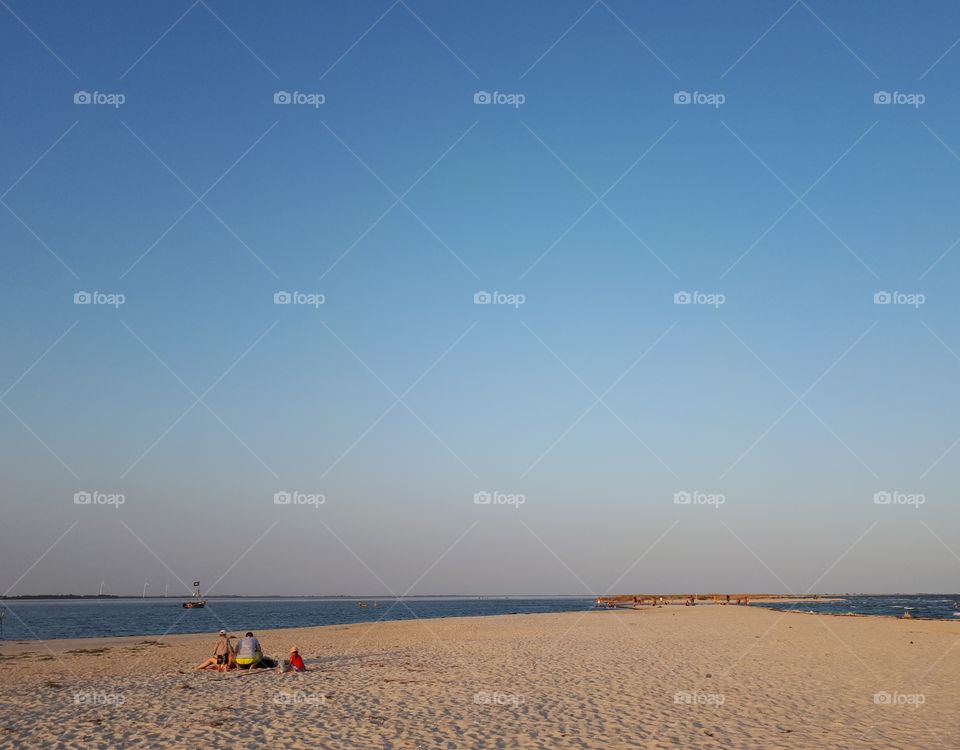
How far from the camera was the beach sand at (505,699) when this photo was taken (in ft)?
39.2

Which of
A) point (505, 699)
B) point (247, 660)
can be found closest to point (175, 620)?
point (247, 660)

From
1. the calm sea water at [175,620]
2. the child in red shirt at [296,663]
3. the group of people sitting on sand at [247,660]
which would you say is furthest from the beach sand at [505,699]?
the calm sea water at [175,620]

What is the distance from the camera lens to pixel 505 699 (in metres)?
15.4

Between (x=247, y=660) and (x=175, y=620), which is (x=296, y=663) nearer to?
(x=247, y=660)

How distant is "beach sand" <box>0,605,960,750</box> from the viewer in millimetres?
11938

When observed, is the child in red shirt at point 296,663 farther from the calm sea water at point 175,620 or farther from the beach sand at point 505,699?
the calm sea water at point 175,620

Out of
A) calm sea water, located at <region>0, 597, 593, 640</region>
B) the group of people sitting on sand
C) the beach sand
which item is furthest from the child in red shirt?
calm sea water, located at <region>0, 597, 593, 640</region>

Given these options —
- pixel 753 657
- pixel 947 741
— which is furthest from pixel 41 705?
pixel 753 657

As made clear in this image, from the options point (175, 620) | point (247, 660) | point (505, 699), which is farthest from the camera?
point (175, 620)

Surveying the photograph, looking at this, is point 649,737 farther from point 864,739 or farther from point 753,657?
point 753,657

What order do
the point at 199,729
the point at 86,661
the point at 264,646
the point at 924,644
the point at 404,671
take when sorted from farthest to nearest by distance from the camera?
the point at 264,646, the point at 924,644, the point at 86,661, the point at 404,671, the point at 199,729

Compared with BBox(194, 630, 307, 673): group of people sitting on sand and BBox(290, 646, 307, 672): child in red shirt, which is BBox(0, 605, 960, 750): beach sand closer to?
BBox(290, 646, 307, 672): child in red shirt

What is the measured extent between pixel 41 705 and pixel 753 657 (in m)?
21.1

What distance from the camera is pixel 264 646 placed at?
32.2 m
